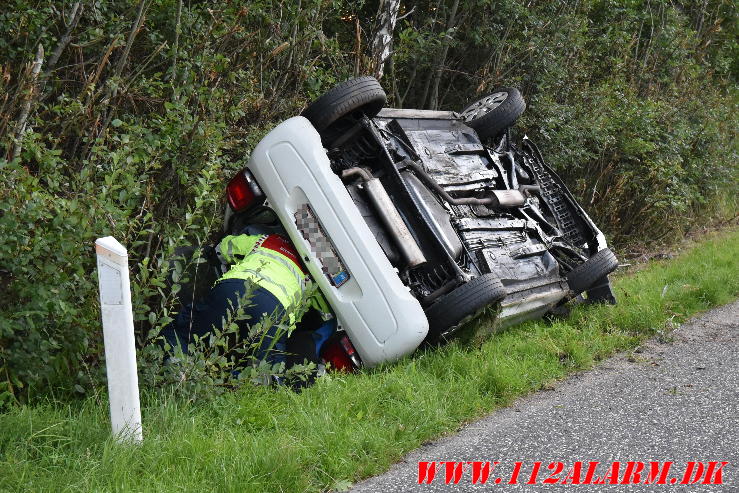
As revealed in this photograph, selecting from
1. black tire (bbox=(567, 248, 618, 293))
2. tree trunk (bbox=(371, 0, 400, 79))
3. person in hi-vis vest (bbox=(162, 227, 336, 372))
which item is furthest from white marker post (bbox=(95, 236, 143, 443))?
tree trunk (bbox=(371, 0, 400, 79))

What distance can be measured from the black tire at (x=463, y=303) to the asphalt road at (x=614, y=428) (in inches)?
22.1

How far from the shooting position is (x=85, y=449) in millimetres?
3242

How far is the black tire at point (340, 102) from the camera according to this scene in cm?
502

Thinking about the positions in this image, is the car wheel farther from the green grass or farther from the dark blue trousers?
the green grass

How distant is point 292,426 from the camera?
377 cm

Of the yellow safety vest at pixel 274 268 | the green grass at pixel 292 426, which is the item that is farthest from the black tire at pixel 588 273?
the yellow safety vest at pixel 274 268

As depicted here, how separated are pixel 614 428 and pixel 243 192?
2509 mm

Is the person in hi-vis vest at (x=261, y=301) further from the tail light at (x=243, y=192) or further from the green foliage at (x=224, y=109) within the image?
the tail light at (x=243, y=192)

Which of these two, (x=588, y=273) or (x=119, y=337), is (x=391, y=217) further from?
(x=119, y=337)

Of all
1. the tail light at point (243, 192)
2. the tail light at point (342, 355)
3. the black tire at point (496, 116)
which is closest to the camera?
the tail light at point (342, 355)

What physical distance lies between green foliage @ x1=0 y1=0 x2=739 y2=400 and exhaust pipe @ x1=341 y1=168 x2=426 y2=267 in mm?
909

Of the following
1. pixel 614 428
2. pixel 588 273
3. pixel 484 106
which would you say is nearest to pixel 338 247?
pixel 614 428

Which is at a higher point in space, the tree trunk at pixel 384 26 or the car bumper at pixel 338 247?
the tree trunk at pixel 384 26

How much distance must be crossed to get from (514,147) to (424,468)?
371cm
